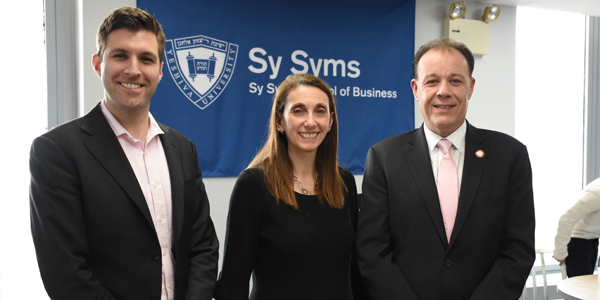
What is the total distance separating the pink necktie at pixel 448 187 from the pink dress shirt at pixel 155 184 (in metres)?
0.97

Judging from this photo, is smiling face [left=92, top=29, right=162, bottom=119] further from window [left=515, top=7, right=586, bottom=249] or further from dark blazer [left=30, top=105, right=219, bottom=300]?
window [left=515, top=7, right=586, bottom=249]

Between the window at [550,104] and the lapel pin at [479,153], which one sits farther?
the window at [550,104]

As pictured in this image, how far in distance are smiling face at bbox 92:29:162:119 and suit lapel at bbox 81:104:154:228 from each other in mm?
96

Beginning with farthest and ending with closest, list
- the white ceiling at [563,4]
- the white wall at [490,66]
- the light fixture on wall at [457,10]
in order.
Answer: the white ceiling at [563,4] < the white wall at [490,66] < the light fixture on wall at [457,10]

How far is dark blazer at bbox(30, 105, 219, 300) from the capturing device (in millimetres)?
1276

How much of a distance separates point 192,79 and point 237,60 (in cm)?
38

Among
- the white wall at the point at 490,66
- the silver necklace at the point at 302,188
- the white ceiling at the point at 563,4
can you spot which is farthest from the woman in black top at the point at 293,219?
the white ceiling at the point at 563,4

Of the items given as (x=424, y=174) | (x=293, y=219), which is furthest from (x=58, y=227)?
(x=424, y=174)

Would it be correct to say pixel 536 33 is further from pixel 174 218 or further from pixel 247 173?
pixel 174 218

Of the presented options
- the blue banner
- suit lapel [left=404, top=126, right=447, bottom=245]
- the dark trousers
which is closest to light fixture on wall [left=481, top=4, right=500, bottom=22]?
the blue banner

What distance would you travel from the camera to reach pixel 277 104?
189cm

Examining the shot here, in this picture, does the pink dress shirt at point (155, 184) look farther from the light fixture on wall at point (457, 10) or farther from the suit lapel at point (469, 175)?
the light fixture on wall at point (457, 10)

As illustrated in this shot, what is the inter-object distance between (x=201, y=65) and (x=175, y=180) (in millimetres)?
1972

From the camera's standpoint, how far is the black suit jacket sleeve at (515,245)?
1526mm
